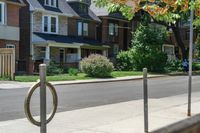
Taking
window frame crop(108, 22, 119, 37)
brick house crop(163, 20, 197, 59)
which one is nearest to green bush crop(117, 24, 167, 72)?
window frame crop(108, 22, 119, 37)

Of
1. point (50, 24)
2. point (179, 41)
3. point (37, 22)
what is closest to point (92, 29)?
point (50, 24)

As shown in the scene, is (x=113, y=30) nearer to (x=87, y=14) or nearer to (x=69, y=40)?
(x=87, y=14)

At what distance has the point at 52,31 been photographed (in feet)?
166

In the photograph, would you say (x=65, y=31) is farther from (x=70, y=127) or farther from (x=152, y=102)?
(x=70, y=127)

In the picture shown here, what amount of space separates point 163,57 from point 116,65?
221 inches

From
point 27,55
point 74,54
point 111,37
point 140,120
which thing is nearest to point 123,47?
point 111,37

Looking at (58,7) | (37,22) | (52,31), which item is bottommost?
(52,31)

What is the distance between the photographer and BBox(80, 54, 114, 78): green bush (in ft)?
123

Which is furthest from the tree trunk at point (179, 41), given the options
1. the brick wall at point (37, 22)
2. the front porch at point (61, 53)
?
the brick wall at point (37, 22)

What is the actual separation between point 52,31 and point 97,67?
14.5 metres

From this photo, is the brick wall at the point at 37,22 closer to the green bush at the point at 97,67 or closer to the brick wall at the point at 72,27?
the brick wall at the point at 72,27

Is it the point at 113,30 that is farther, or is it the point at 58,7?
the point at 113,30

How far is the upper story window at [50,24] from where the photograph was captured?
162 ft

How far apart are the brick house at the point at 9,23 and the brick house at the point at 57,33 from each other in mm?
2216
